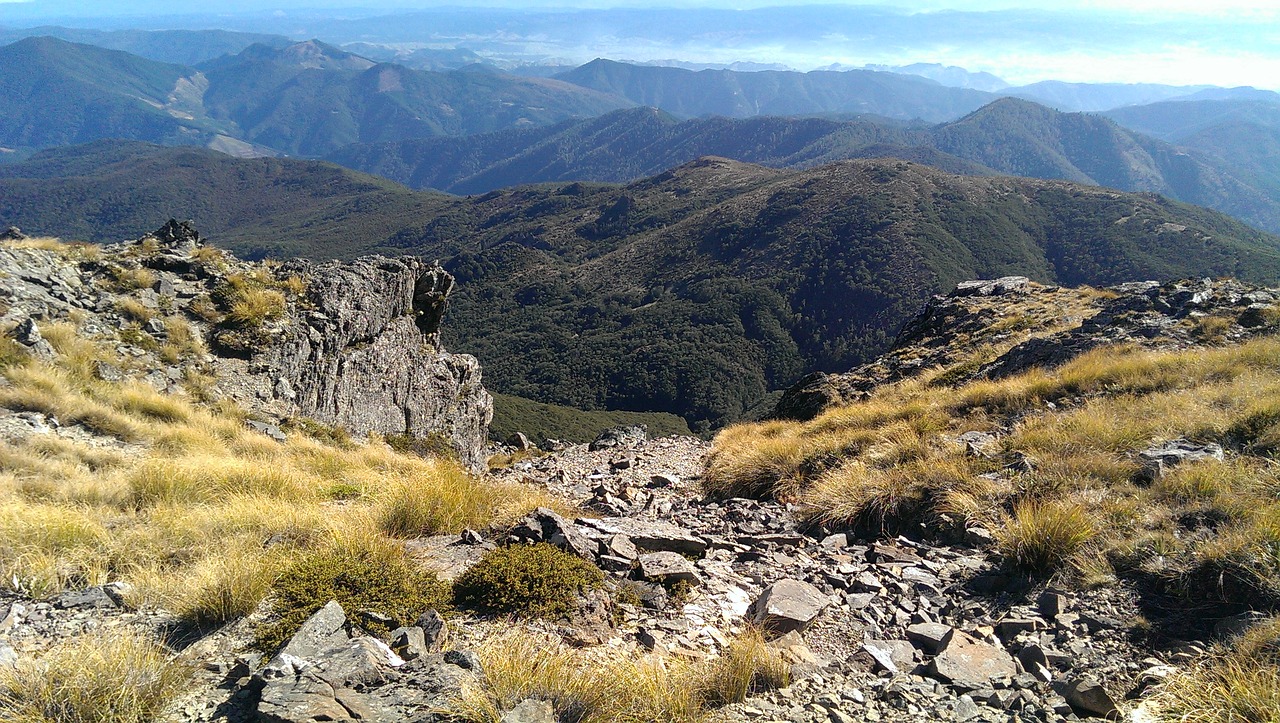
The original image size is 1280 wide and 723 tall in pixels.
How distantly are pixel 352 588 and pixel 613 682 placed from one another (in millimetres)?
2352

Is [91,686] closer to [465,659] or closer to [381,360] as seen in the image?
[465,659]

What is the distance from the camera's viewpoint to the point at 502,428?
68250 mm

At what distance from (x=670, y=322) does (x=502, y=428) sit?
3378 inches

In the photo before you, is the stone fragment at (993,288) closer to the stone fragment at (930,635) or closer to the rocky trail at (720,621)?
the rocky trail at (720,621)

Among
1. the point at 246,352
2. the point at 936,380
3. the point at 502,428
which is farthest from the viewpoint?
the point at 502,428

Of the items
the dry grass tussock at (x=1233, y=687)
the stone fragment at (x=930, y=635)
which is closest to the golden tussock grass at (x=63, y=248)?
the stone fragment at (x=930, y=635)

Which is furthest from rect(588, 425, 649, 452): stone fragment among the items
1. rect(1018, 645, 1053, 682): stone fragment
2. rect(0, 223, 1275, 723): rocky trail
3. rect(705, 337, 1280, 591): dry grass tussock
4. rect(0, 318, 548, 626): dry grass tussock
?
rect(1018, 645, 1053, 682): stone fragment

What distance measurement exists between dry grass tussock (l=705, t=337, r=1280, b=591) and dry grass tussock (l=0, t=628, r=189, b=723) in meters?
6.68

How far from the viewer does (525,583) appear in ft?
17.0

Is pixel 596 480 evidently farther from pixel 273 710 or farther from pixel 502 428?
pixel 502 428

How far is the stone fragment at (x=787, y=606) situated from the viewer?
510cm

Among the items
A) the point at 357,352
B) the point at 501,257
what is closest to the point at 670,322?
the point at 501,257

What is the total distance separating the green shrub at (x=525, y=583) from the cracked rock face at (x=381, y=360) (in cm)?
1274

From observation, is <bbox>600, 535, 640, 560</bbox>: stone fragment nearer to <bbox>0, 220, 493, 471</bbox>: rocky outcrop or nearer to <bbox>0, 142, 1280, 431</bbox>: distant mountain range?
<bbox>0, 220, 493, 471</bbox>: rocky outcrop
